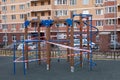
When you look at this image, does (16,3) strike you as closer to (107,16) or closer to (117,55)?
(107,16)

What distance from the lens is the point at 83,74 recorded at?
536 inches

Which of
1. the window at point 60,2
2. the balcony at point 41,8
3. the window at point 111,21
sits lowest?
the window at point 111,21

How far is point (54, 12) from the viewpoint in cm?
4844

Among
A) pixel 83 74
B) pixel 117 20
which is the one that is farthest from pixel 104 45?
pixel 117 20

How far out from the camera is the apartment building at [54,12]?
42.0 metres

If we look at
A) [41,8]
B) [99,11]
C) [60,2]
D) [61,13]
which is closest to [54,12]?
[61,13]

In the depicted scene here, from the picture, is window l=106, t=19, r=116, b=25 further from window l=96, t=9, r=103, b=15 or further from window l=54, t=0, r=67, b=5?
window l=54, t=0, r=67, b=5

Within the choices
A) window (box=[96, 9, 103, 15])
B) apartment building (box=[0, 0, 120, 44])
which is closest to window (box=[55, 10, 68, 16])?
apartment building (box=[0, 0, 120, 44])

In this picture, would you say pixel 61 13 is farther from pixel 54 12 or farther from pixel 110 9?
pixel 110 9

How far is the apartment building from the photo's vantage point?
42000 mm

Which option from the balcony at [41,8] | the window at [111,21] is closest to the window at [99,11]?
the window at [111,21]

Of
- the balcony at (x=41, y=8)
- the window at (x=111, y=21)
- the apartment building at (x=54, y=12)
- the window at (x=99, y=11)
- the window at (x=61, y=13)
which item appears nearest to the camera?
the window at (x=111, y=21)

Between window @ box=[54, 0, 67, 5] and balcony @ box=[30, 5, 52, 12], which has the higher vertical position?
window @ box=[54, 0, 67, 5]

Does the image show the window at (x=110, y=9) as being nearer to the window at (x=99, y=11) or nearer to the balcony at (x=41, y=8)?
the window at (x=99, y=11)
